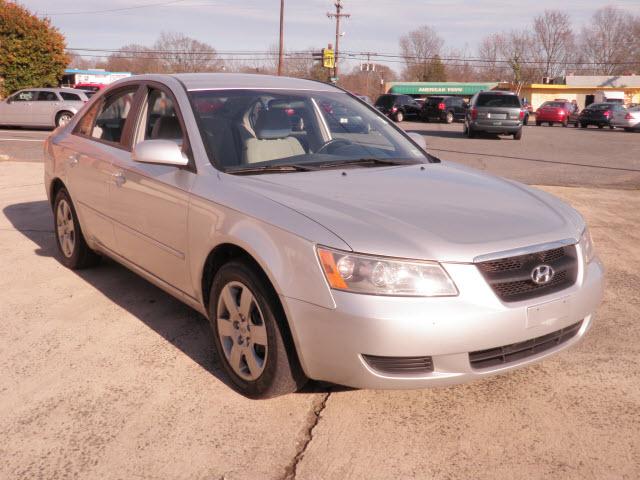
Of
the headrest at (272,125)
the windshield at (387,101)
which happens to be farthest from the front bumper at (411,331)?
the windshield at (387,101)

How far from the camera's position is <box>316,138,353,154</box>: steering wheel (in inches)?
162

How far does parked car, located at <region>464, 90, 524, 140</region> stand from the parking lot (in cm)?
1946

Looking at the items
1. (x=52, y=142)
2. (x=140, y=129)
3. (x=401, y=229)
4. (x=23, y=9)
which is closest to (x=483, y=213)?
(x=401, y=229)

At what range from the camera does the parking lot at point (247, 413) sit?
2797 millimetres

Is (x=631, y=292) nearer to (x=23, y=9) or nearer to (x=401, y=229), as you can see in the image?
(x=401, y=229)

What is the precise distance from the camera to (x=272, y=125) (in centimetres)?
407

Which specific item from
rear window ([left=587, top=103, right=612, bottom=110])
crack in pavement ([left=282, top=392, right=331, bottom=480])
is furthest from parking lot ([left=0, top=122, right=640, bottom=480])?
rear window ([left=587, top=103, right=612, bottom=110])

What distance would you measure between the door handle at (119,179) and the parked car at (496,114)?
20.7m

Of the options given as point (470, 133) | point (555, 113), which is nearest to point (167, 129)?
point (470, 133)

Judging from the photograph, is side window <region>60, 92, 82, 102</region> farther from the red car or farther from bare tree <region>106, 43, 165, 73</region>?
bare tree <region>106, 43, 165, 73</region>

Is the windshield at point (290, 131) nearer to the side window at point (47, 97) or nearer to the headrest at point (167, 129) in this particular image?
the headrest at point (167, 129)

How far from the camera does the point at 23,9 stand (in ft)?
110

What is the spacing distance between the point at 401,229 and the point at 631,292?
2.96 m

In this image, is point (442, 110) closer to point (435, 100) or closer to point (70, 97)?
point (435, 100)
